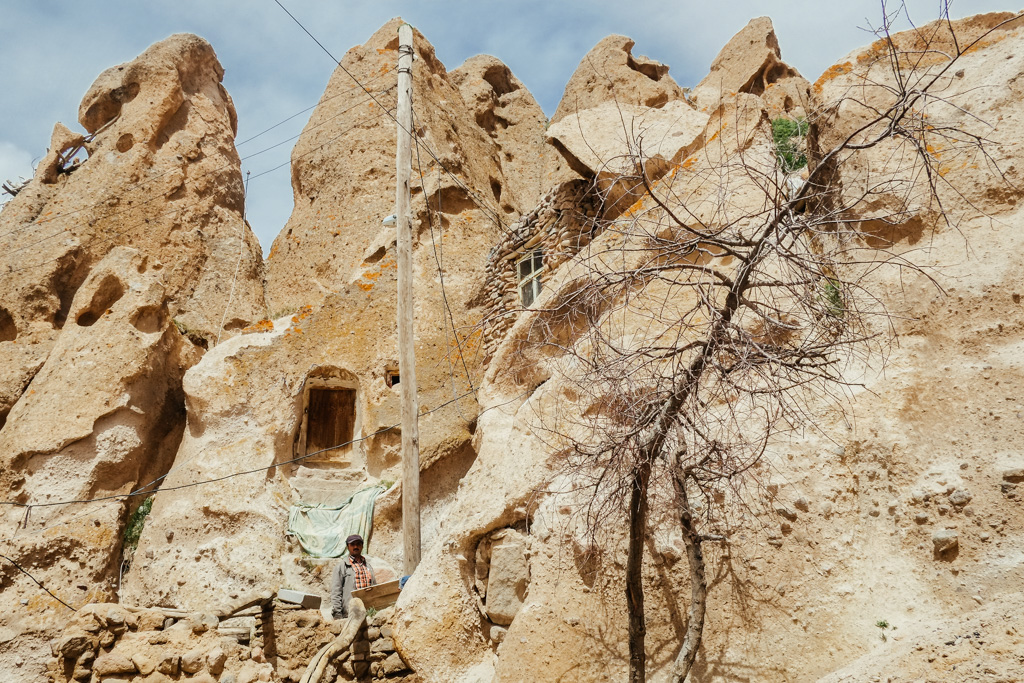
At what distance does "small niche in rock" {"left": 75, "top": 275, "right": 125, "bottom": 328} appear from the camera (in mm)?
10859

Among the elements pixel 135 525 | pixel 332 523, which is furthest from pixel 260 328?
pixel 332 523

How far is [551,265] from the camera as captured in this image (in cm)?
818

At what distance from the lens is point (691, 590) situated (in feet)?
14.4

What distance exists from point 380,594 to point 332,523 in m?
2.00

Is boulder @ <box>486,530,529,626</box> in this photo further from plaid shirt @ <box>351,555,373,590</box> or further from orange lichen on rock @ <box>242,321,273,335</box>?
orange lichen on rock @ <box>242,321,273,335</box>

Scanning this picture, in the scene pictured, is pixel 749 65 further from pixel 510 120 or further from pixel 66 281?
pixel 66 281

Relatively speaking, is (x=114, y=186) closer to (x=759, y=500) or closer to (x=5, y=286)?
(x=5, y=286)

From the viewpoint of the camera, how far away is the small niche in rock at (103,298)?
10.9m

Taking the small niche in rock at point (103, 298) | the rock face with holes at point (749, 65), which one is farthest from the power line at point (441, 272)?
the rock face with holes at point (749, 65)

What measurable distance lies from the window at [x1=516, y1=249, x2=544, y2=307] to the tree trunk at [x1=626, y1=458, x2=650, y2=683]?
445 centimetres

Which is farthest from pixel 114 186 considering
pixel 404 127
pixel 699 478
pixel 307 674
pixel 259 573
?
pixel 699 478

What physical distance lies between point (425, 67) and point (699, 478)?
1156 centimetres

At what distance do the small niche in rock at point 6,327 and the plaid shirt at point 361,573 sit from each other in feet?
25.2

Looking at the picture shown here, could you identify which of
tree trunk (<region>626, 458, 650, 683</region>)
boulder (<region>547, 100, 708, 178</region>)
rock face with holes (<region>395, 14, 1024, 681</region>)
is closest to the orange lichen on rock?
boulder (<region>547, 100, 708, 178</region>)
